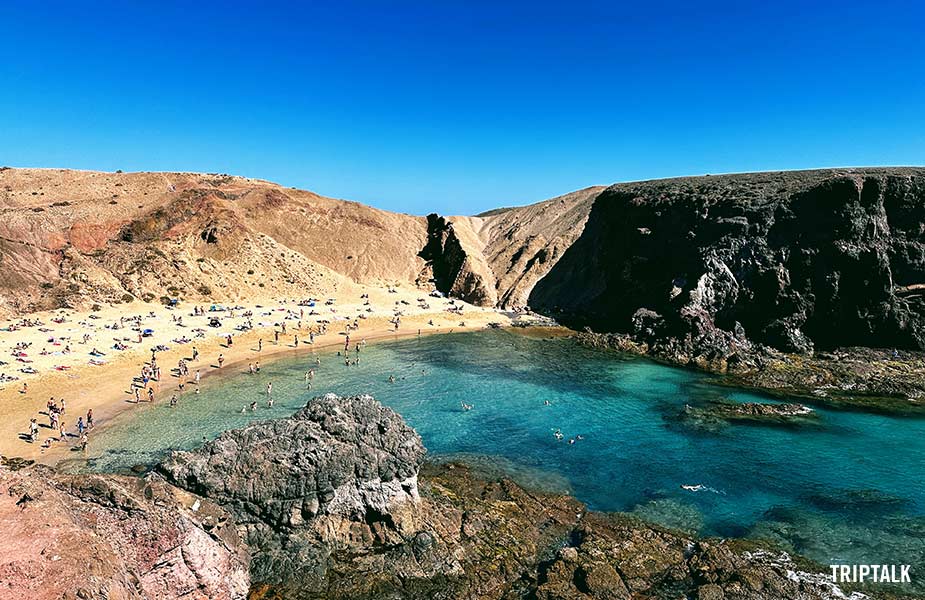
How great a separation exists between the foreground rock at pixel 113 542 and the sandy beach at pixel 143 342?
1723cm

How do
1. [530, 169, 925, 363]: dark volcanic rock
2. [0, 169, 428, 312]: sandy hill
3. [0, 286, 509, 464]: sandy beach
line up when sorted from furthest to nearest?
1. [0, 169, 428, 312]: sandy hill
2. [530, 169, 925, 363]: dark volcanic rock
3. [0, 286, 509, 464]: sandy beach

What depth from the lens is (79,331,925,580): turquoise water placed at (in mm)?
24328

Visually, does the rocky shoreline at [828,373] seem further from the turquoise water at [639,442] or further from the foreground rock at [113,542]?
the foreground rock at [113,542]

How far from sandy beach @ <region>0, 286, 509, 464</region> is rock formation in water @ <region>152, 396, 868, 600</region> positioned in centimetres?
1795

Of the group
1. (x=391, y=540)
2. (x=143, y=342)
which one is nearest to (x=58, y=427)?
(x=143, y=342)

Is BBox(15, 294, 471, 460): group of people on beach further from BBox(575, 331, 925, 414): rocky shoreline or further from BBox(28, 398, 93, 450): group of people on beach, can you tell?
BBox(575, 331, 925, 414): rocky shoreline

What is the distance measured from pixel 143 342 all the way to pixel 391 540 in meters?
41.3

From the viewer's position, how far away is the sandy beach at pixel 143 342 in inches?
1400

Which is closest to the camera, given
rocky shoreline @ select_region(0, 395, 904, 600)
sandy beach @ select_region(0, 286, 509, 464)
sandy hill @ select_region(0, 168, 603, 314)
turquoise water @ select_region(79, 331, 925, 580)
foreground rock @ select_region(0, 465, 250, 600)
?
foreground rock @ select_region(0, 465, 250, 600)

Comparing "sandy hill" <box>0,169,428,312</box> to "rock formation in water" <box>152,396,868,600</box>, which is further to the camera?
"sandy hill" <box>0,169,428,312</box>

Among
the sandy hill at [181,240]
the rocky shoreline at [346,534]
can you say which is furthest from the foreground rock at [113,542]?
the sandy hill at [181,240]

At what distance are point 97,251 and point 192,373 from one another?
3448 centimetres

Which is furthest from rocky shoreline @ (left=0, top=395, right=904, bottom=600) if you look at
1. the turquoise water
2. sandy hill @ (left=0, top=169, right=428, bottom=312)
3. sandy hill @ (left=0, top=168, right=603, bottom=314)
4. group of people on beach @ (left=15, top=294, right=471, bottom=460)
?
sandy hill @ (left=0, top=168, right=603, bottom=314)

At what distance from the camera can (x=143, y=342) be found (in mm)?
49469
